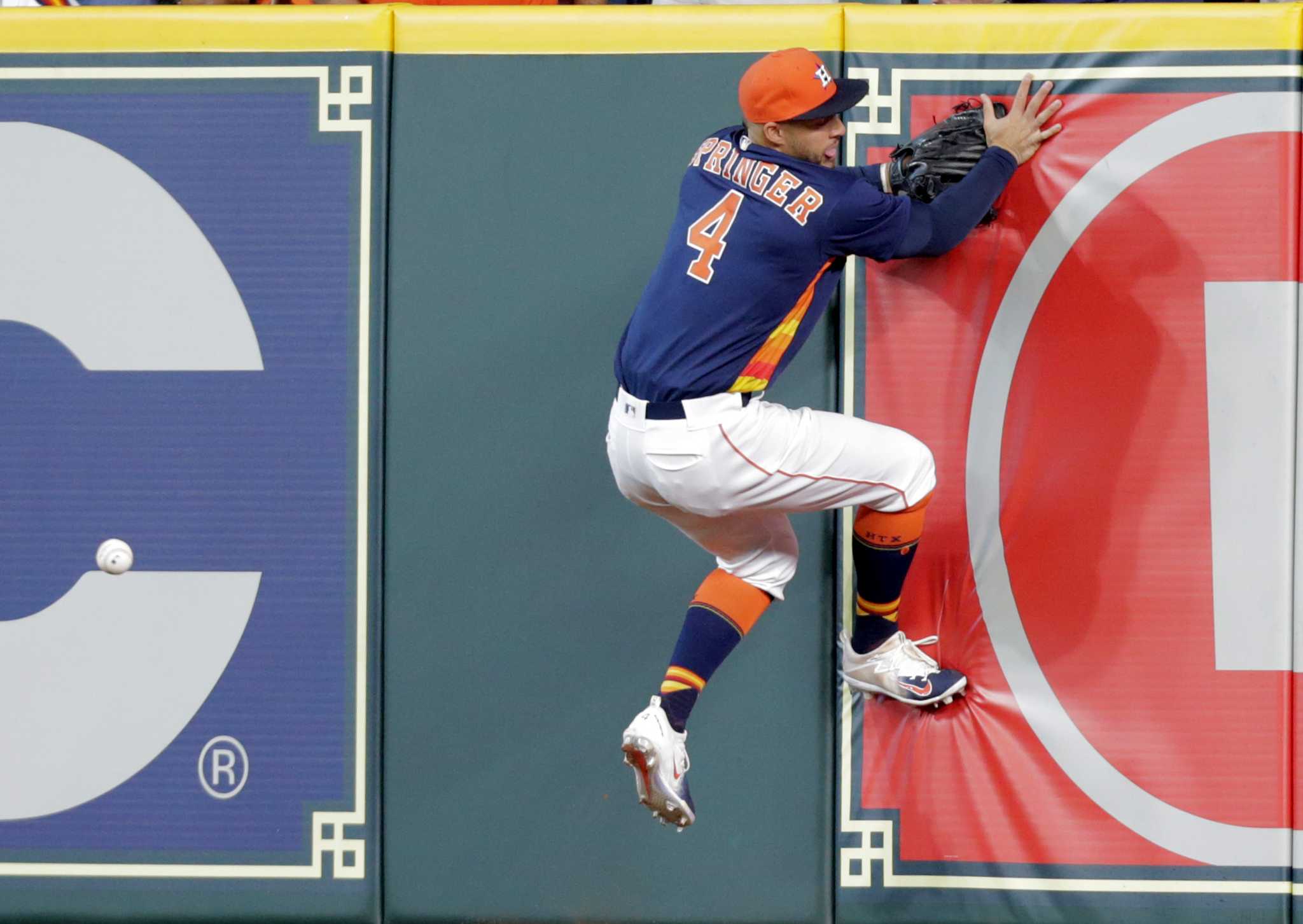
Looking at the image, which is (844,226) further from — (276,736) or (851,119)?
(276,736)

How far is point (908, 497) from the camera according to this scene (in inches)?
138

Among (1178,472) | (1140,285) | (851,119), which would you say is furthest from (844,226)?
(1178,472)

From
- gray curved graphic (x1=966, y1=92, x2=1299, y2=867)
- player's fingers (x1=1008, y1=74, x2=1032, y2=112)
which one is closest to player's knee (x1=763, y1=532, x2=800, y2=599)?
gray curved graphic (x1=966, y1=92, x2=1299, y2=867)

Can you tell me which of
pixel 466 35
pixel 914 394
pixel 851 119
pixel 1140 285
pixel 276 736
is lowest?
pixel 276 736

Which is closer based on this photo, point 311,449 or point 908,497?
point 908,497

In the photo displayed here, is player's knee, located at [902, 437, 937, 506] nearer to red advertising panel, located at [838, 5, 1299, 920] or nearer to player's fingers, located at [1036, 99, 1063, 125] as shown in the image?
red advertising panel, located at [838, 5, 1299, 920]

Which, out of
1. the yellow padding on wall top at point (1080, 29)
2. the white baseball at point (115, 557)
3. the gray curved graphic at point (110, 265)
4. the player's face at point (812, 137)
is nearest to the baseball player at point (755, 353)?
the player's face at point (812, 137)

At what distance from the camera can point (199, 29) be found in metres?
3.84

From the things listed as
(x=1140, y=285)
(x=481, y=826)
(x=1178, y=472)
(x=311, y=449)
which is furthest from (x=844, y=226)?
(x=481, y=826)

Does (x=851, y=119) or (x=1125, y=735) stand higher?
(x=851, y=119)

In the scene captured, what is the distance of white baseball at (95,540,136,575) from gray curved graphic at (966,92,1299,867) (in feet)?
7.50

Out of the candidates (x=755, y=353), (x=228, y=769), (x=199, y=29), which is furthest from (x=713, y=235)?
(x=228, y=769)

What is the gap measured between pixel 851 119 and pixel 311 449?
1.71 meters

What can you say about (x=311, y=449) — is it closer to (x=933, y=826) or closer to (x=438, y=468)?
(x=438, y=468)
